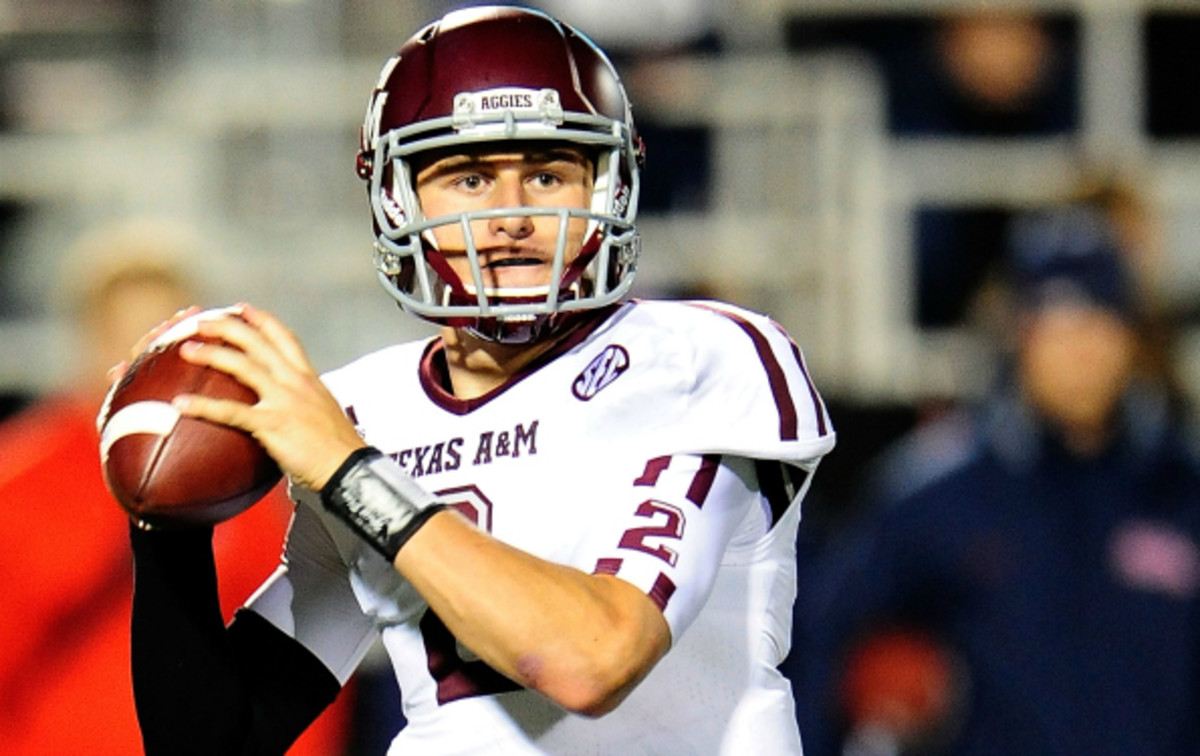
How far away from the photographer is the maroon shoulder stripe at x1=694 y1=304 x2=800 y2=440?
8.28ft

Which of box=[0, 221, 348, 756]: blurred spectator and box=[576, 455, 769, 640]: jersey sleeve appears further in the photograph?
box=[0, 221, 348, 756]: blurred spectator

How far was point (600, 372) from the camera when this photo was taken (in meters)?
2.62

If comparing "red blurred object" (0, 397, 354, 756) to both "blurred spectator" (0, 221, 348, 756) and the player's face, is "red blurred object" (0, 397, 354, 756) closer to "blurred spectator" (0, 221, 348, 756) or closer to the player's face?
"blurred spectator" (0, 221, 348, 756)

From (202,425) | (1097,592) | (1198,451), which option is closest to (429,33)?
(202,425)

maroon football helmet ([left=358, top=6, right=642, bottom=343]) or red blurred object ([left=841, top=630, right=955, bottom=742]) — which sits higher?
maroon football helmet ([left=358, top=6, right=642, bottom=343])

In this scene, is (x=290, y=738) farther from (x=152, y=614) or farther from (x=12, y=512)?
(x=12, y=512)

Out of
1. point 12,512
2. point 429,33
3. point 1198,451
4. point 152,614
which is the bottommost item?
point 1198,451

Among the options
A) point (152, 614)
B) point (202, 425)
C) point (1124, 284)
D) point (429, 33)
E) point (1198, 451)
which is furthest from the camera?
point (1198, 451)

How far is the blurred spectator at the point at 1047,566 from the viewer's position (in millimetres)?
4332

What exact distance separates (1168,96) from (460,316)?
4.08 m

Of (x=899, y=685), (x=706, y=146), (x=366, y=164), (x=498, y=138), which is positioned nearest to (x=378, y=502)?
(x=498, y=138)

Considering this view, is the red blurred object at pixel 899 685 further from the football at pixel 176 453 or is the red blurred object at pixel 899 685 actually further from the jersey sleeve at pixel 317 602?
the football at pixel 176 453

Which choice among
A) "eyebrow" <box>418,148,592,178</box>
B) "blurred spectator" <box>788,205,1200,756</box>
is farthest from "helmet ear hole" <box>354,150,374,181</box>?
"blurred spectator" <box>788,205,1200,756</box>

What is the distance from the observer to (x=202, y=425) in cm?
238
